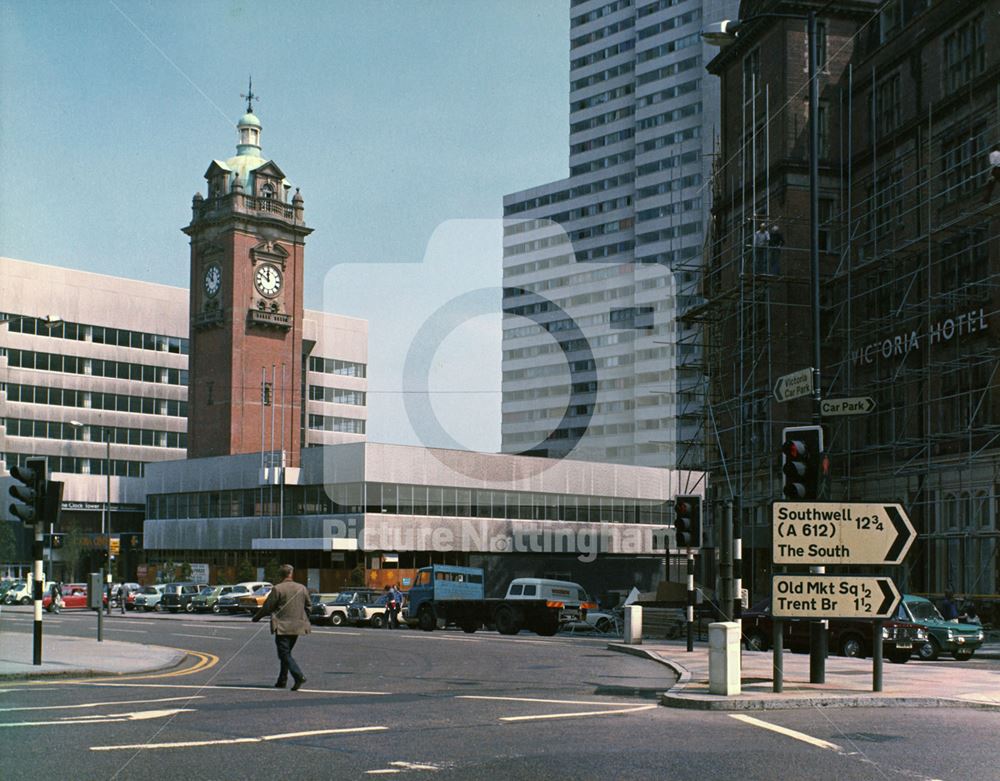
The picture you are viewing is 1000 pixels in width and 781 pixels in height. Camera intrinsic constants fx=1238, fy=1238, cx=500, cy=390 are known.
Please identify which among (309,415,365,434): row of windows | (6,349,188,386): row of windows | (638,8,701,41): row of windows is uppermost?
(638,8,701,41): row of windows

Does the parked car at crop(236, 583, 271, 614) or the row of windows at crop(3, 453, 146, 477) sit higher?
the row of windows at crop(3, 453, 146, 477)

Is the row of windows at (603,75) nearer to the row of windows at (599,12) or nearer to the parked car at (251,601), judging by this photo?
the row of windows at (599,12)

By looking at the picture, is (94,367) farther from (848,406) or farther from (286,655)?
(848,406)

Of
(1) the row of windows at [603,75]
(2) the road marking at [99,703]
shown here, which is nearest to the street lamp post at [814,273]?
(2) the road marking at [99,703]

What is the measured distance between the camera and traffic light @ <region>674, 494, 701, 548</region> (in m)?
27.5

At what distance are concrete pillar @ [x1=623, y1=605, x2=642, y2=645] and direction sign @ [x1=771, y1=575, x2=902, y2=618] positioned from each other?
48.8ft

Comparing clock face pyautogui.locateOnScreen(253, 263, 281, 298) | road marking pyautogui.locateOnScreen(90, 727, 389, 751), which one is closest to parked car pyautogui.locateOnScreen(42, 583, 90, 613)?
clock face pyautogui.locateOnScreen(253, 263, 281, 298)

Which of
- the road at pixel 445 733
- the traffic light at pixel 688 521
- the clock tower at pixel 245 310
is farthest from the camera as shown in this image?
the clock tower at pixel 245 310

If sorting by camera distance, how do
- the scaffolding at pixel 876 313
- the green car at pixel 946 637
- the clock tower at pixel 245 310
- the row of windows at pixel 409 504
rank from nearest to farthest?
the green car at pixel 946 637 < the scaffolding at pixel 876 313 < the row of windows at pixel 409 504 < the clock tower at pixel 245 310

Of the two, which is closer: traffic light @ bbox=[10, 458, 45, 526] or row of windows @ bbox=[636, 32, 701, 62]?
traffic light @ bbox=[10, 458, 45, 526]

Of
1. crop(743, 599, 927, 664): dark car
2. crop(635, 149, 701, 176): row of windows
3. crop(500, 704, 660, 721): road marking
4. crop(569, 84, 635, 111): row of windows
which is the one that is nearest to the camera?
crop(500, 704, 660, 721): road marking

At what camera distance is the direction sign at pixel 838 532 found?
17.2 metres

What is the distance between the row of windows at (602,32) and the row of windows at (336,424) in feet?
185

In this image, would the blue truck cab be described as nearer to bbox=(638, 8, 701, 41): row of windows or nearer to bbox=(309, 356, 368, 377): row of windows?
bbox=(309, 356, 368, 377): row of windows
